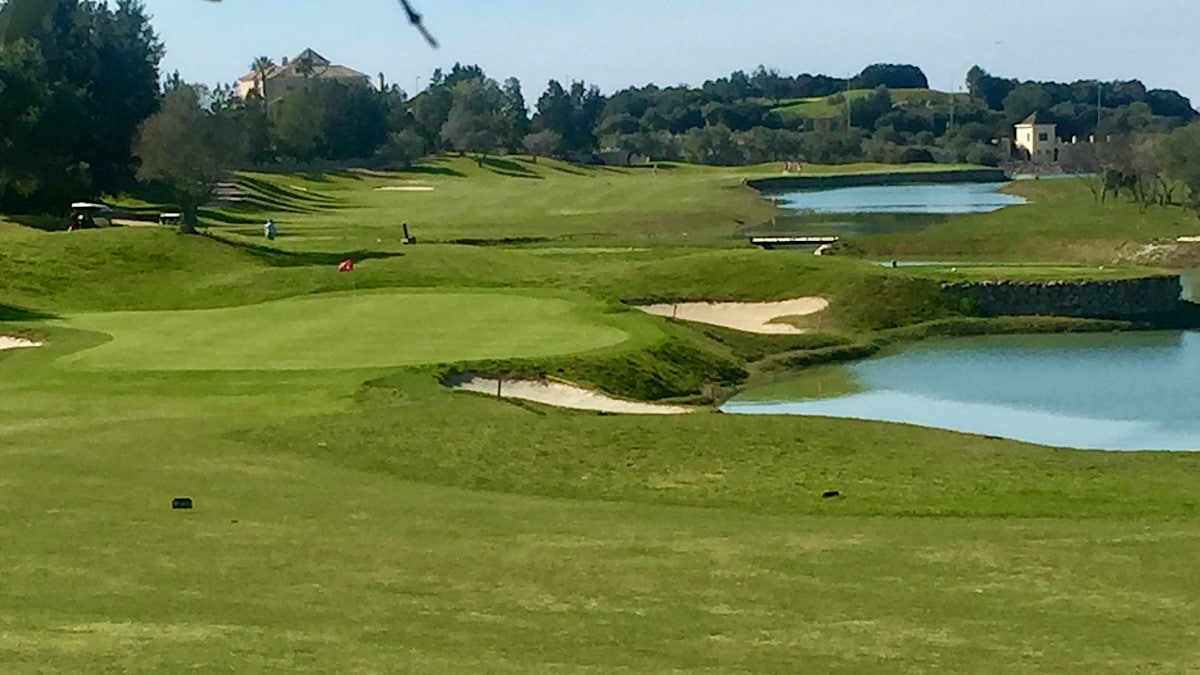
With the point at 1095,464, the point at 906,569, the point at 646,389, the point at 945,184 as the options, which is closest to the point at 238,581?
the point at 906,569

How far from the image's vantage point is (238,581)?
12.5m

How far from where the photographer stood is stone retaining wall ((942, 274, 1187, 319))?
50.1 m

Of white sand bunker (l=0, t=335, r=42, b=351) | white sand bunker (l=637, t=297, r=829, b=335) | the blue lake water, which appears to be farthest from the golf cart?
the blue lake water

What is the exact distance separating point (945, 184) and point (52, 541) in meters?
163

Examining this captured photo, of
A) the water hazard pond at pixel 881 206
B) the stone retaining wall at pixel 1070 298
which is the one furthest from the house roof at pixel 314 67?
the water hazard pond at pixel 881 206

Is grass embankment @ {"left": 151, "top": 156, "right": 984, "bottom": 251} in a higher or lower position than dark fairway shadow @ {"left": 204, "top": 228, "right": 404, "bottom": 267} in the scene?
lower

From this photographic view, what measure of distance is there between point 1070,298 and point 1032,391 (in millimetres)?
14958

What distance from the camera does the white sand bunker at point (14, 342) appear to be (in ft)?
113

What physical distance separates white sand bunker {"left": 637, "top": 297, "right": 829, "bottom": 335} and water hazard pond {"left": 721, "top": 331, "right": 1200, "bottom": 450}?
4.20 meters

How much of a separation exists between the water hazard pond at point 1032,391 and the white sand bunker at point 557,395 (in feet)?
12.0

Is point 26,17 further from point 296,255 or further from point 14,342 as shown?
point 296,255

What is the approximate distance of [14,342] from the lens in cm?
3562

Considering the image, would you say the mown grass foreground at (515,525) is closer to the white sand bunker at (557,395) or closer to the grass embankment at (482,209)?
the white sand bunker at (557,395)

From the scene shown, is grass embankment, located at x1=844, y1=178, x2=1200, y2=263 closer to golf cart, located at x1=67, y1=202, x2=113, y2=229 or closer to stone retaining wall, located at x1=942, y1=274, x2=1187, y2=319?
stone retaining wall, located at x1=942, y1=274, x2=1187, y2=319
